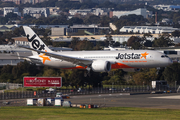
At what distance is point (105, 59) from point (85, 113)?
1037 inches

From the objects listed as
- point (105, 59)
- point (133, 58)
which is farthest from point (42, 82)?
point (133, 58)

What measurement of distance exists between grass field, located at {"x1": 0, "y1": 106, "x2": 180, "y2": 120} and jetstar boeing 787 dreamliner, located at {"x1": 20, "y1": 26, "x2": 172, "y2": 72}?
1873 cm

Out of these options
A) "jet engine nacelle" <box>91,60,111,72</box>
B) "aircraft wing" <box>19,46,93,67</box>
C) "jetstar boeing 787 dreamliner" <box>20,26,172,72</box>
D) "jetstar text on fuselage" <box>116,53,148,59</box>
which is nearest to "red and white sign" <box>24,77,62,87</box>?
"jetstar boeing 787 dreamliner" <box>20,26,172,72</box>

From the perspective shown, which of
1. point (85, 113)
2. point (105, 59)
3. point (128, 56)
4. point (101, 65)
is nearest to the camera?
point (85, 113)

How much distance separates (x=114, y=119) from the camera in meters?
58.8

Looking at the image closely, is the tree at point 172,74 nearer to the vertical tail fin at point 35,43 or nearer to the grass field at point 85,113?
the vertical tail fin at point 35,43

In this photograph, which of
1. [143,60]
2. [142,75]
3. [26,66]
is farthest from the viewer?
[142,75]

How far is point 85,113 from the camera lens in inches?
2557

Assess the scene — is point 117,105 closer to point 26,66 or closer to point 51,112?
point 51,112

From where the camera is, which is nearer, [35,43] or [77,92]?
[35,43]

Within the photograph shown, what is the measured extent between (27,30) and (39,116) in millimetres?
40725

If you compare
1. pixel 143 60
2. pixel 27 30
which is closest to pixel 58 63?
pixel 27 30

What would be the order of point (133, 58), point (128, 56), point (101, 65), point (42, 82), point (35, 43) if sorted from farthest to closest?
point (42, 82) → point (35, 43) → point (101, 65) → point (128, 56) → point (133, 58)

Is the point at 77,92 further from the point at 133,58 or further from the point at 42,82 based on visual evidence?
the point at 133,58
